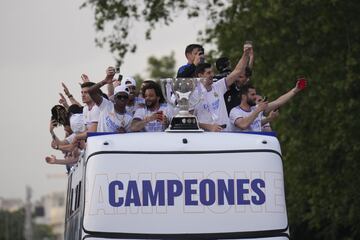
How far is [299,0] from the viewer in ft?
97.8

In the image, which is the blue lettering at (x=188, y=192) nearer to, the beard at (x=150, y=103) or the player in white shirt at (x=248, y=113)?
the player in white shirt at (x=248, y=113)

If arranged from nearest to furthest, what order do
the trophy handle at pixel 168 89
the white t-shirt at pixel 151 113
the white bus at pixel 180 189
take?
the white bus at pixel 180 189, the trophy handle at pixel 168 89, the white t-shirt at pixel 151 113

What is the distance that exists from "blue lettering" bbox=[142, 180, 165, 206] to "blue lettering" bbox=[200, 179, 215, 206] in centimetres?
39

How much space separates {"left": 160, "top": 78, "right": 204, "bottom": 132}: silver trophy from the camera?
15.3 m

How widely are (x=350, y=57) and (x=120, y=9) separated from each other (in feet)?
19.7

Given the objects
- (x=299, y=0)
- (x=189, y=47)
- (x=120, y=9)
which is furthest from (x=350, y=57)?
(x=189, y=47)

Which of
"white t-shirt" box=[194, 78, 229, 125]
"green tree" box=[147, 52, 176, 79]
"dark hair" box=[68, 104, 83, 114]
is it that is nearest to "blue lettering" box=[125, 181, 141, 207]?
"white t-shirt" box=[194, 78, 229, 125]

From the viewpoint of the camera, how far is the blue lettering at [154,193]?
14.6 metres

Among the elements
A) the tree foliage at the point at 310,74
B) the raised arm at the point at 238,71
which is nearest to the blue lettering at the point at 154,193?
the raised arm at the point at 238,71

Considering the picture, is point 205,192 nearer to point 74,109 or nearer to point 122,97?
point 122,97

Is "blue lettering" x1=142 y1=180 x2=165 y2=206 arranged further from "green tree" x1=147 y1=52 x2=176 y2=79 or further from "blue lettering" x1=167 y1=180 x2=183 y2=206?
"green tree" x1=147 y1=52 x2=176 y2=79

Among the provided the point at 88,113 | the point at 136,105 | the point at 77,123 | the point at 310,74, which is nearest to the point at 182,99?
the point at 136,105

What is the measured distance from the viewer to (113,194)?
14.6 metres

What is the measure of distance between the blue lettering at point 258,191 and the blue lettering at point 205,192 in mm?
405
